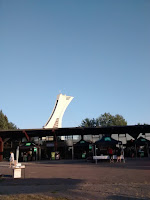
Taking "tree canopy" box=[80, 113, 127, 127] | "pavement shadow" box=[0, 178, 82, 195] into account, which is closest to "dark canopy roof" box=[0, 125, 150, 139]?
"pavement shadow" box=[0, 178, 82, 195]

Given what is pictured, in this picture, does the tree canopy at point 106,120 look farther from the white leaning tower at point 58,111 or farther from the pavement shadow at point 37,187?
the pavement shadow at point 37,187

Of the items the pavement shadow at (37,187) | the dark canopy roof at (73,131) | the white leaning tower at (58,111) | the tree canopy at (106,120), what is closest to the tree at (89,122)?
the tree canopy at (106,120)

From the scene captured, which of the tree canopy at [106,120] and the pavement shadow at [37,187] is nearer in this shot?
the pavement shadow at [37,187]

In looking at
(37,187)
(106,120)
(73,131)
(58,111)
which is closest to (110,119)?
(106,120)

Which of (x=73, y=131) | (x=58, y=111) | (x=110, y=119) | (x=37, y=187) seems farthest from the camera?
(x=110, y=119)

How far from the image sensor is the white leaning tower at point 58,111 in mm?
56309

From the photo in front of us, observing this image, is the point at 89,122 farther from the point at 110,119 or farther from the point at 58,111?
the point at 58,111

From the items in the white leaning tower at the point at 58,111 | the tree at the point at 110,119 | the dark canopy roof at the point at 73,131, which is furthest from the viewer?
the tree at the point at 110,119

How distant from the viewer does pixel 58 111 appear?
194ft

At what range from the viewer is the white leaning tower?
56309 millimetres

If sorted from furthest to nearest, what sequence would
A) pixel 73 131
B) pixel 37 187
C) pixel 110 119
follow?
pixel 110 119 < pixel 73 131 < pixel 37 187

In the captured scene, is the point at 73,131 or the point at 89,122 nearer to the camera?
the point at 73,131

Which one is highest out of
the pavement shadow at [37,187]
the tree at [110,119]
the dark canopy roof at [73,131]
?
the tree at [110,119]

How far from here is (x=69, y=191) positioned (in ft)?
Answer: 22.9
